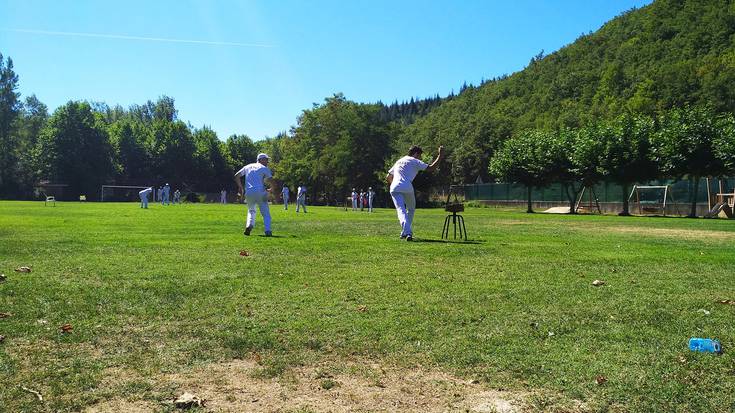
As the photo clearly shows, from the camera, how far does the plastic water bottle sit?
4586 millimetres

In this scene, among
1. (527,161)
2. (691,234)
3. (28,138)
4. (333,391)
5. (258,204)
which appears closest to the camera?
(333,391)

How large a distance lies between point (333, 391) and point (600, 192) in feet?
189

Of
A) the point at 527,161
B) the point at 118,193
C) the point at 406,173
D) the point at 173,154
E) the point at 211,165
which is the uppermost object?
the point at 173,154

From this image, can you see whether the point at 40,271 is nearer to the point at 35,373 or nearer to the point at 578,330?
the point at 35,373

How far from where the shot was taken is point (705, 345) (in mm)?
4621

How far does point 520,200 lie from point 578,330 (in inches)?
2475

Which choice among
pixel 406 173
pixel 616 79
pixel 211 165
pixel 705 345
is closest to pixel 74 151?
pixel 211 165

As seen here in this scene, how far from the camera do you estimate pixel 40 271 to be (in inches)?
322

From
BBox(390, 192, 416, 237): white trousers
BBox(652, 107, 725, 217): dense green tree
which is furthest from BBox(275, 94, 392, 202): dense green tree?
BBox(390, 192, 416, 237): white trousers

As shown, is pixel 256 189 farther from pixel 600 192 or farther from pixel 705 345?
pixel 600 192

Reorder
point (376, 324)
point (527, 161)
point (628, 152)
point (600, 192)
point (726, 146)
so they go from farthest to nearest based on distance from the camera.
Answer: point (600, 192)
point (527, 161)
point (628, 152)
point (726, 146)
point (376, 324)

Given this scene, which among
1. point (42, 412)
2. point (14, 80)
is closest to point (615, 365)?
point (42, 412)

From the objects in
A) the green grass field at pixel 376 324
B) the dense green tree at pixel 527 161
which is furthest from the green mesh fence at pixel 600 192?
the green grass field at pixel 376 324

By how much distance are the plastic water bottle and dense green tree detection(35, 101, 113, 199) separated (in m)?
99.5
